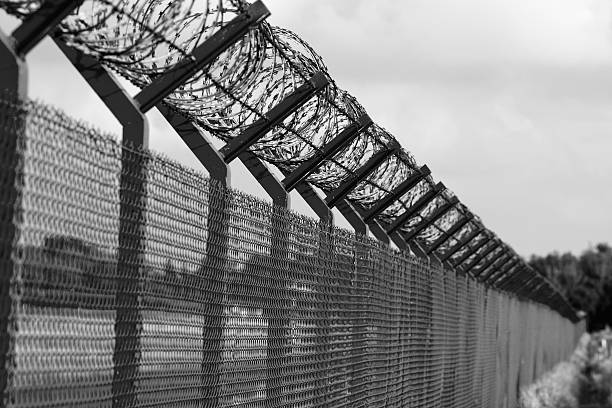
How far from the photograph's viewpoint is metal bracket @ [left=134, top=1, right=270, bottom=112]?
176 inches

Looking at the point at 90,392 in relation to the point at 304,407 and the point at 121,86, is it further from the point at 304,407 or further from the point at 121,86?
the point at 304,407

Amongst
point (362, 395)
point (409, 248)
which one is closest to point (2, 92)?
point (362, 395)

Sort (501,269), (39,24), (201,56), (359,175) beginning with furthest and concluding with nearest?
(501,269), (359,175), (201,56), (39,24)

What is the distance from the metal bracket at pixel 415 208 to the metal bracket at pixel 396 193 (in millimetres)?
721

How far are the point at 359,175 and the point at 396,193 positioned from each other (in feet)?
3.43

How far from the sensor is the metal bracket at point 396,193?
8695 millimetres

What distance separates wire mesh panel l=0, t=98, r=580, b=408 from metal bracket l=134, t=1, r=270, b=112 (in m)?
0.27

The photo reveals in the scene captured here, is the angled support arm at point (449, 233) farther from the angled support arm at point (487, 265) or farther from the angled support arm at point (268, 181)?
the angled support arm at point (268, 181)

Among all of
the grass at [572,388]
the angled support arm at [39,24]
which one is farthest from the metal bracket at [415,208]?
the grass at [572,388]

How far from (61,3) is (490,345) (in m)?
14.1

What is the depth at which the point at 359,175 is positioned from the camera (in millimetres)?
7742

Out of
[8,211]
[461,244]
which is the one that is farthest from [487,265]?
[8,211]

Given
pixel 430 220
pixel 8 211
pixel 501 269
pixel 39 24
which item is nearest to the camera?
pixel 8 211

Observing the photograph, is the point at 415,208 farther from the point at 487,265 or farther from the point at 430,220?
the point at 487,265
